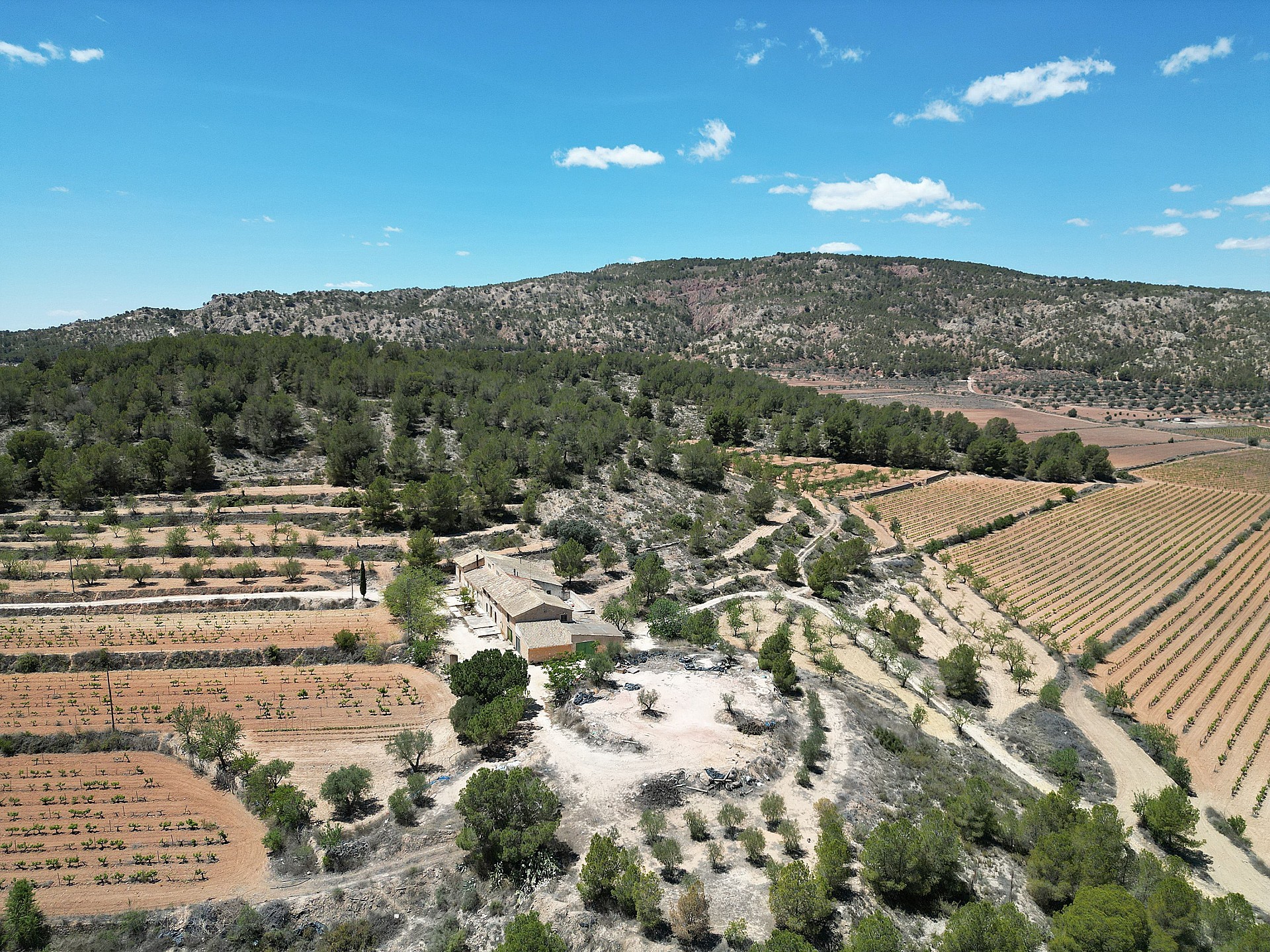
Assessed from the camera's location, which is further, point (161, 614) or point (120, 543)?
point (120, 543)

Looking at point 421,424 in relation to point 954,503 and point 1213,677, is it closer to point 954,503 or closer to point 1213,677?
point 954,503

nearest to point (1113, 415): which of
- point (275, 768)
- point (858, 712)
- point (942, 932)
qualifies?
point (858, 712)

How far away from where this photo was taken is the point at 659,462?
291 feet

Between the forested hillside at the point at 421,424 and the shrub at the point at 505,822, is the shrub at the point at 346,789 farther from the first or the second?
the forested hillside at the point at 421,424

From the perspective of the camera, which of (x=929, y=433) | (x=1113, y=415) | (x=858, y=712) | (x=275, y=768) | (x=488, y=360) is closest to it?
(x=275, y=768)

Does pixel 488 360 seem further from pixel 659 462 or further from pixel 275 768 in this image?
pixel 275 768

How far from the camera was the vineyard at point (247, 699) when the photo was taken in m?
33.8

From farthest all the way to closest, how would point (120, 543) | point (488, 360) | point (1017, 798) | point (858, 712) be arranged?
point (488, 360) → point (120, 543) → point (858, 712) → point (1017, 798)

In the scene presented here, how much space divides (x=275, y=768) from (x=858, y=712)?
102ft

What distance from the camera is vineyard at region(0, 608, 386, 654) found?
133ft

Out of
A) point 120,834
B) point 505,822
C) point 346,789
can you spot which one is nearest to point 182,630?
point 120,834

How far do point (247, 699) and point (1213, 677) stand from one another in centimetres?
6606

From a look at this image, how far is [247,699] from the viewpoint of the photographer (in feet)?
120

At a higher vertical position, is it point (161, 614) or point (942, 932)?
point (161, 614)
